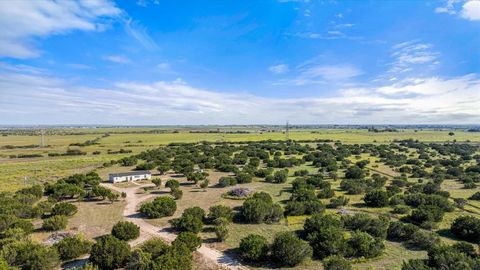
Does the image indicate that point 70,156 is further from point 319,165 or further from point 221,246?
Result: point 221,246

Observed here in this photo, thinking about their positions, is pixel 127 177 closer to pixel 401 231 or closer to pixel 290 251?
pixel 290 251

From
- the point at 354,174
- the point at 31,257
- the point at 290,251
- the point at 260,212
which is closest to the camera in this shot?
the point at 31,257

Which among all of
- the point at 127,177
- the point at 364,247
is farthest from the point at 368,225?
the point at 127,177

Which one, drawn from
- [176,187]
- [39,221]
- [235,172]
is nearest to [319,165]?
[235,172]

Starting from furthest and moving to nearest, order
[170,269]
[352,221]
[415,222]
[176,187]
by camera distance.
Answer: [176,187] < [415,222] < [352,221] < [170,269]

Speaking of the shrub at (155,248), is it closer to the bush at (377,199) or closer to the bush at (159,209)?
the bush at (159,209)

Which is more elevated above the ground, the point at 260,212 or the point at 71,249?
the point at 260,212

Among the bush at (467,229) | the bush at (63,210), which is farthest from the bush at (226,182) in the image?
the bush at (467,229)
